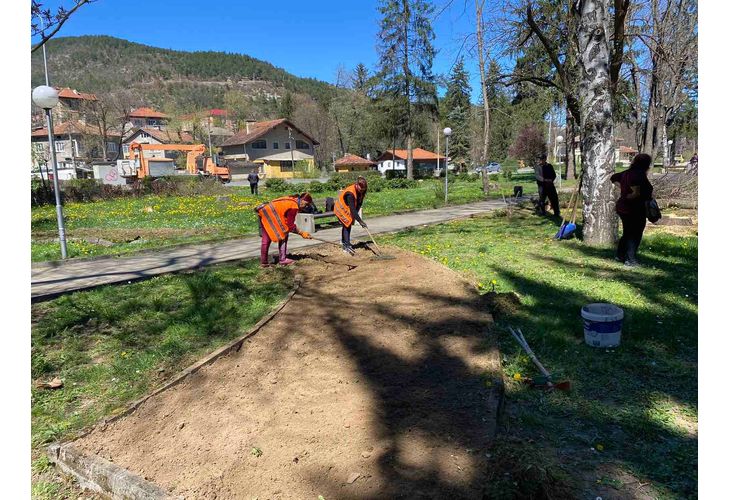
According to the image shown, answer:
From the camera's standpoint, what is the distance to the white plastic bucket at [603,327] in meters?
4.54

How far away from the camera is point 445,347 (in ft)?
15.4

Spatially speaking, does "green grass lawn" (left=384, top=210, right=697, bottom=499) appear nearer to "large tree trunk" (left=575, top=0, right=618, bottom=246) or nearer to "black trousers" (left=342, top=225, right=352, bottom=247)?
"large tree trunk" (left=575, top=0, right=618, bottom=246)

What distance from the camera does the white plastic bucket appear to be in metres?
4.54

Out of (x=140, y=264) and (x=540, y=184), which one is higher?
(x=540, y=184)

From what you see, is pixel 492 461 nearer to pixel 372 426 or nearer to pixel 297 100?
pixel 372 426

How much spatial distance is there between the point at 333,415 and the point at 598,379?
7.42ft

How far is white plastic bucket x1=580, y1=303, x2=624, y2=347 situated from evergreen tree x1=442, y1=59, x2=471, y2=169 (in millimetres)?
60863

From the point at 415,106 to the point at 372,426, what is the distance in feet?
128

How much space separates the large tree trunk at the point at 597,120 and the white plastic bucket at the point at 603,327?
5037 millimetres

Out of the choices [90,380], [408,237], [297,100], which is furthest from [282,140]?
[90,380]

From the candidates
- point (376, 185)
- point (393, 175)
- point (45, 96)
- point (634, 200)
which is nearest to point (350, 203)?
point (634, 200)

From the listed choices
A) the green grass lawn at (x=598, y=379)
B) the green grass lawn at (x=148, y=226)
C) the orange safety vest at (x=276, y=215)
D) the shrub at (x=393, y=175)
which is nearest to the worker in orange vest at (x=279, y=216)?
the orange safety vest at (x=276, y=215)

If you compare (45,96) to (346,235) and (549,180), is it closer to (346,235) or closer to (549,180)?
(346,235)

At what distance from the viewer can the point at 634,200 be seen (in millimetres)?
7250
